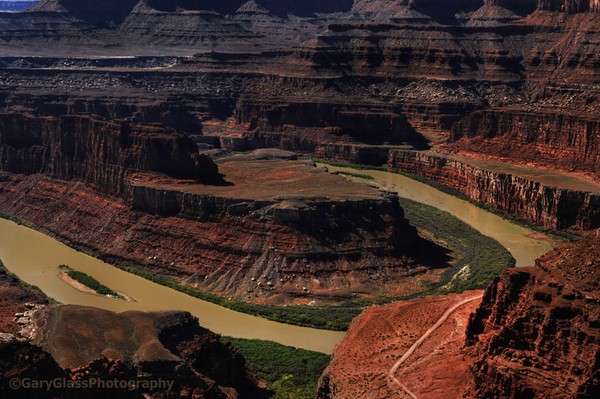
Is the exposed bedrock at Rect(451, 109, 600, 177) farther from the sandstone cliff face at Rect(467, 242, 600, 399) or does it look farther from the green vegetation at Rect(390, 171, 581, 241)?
the sandstone cliff face at Rect(467, 242, 600, 399)

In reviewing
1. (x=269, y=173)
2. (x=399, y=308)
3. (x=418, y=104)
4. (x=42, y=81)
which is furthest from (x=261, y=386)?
(x=42, y=81)

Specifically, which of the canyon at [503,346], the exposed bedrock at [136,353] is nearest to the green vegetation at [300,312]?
the canyon at [503,346]

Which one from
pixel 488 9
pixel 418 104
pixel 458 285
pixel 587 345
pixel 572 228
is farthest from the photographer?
pixel 488 9

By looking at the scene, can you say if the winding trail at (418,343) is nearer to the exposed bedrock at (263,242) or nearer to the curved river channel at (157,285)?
the curved river channel at (157,285)

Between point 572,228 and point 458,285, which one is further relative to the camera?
point 572,228

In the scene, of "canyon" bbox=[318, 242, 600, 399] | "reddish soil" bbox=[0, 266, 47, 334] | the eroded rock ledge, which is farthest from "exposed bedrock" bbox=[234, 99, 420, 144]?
"canyon" bbox=[318, 242, 600, 399]

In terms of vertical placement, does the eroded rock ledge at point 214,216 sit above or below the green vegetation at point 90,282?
above

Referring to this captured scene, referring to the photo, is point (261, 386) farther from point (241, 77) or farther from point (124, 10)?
point (124, 10)
